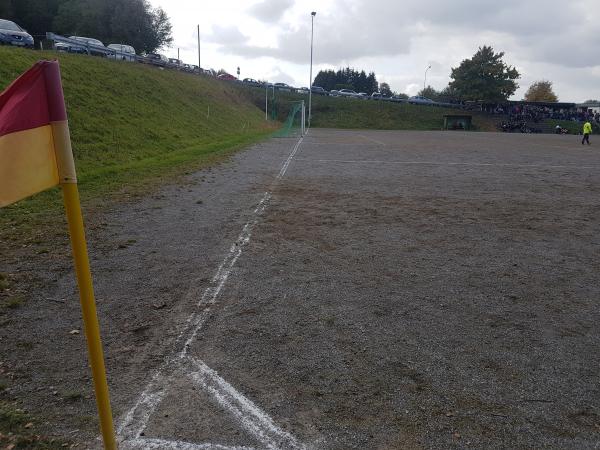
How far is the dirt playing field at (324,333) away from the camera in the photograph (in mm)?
3131

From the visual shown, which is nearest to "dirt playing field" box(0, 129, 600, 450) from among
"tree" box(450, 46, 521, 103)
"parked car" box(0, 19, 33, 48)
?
"parked car" box(0, 19, 33, 48)

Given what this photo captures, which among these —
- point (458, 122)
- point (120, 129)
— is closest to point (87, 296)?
point (120, 129)

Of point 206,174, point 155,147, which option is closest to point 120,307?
point 206,174

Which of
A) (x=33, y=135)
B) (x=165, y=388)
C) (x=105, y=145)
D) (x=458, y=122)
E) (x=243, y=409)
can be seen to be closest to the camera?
(x=33, y=135)

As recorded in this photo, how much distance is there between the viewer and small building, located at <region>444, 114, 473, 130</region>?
67.8 m

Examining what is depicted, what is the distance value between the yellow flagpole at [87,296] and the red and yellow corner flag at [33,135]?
0.12 metres

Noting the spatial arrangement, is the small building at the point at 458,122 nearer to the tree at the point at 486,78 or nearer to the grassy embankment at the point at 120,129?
the tree at the point at 486,78

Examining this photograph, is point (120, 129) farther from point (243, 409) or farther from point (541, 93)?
point (541, 93)

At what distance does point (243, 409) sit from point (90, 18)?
62.2 meters

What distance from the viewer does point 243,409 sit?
3258 mm

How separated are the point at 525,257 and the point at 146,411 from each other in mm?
5448

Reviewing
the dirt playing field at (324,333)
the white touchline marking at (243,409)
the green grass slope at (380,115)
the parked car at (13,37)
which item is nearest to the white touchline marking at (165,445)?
the dirt playing field at (324,333)

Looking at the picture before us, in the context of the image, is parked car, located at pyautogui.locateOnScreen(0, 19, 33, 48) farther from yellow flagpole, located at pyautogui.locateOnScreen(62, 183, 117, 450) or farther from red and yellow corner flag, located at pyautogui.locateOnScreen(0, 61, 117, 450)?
yellow flagpole, located at pyautogui.locateOnScreen(62, 183, 117, 450)

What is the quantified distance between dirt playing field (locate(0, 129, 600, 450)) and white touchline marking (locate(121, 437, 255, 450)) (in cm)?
1
